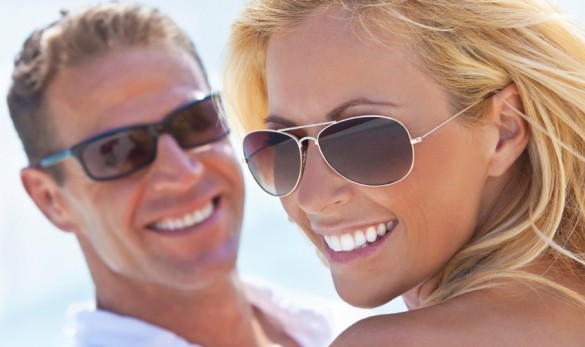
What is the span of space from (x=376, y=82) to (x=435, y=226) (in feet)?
1.06

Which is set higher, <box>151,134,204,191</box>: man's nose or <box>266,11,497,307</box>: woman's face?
<box>266,11,497,307</box>: woman's face

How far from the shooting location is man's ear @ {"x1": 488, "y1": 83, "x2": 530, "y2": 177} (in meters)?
1.75

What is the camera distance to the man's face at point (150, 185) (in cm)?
299

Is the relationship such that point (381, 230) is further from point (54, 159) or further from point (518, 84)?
point (54, 159)

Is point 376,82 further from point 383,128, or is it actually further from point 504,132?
point 504,132

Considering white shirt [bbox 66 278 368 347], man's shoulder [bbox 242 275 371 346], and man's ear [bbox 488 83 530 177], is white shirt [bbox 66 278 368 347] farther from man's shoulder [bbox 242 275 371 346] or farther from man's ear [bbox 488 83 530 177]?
man's ear [bbox 488 83 530 177]

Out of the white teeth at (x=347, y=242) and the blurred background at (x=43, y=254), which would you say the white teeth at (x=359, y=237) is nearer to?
the white teeth at (x=347, y=242)

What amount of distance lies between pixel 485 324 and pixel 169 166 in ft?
5.63

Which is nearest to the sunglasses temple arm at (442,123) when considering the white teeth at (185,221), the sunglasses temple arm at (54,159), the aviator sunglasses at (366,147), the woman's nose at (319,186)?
the aviator sunglasses at (366,147)

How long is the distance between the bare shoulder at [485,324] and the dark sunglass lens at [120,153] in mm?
1595

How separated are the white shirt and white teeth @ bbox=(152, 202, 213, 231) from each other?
1.16 ft

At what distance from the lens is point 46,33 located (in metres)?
3.12

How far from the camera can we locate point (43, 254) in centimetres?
719

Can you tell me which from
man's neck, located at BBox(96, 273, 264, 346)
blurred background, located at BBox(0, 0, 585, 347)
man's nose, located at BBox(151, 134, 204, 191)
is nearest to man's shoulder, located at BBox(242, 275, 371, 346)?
man's neck, located at BBox(96, 273, 264, 346)
